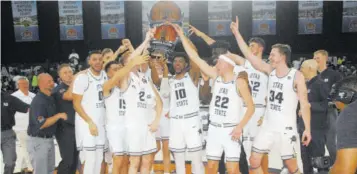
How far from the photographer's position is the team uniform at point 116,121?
15.5 feet

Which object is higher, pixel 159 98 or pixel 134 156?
pixel 159 98

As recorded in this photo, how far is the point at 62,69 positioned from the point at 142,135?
1.27 meters

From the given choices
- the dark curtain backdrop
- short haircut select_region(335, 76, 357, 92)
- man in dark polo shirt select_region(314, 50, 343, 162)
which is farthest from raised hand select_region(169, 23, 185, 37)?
the dark curtain backdrop

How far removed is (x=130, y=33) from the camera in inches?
590

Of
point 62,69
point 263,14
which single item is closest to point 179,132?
point 62,69

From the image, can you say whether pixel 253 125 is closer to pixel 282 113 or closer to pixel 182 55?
pixel 282 113

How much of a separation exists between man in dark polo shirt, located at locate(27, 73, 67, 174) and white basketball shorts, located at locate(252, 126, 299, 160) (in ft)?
7.48

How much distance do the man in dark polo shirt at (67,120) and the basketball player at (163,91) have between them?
1.08 metres

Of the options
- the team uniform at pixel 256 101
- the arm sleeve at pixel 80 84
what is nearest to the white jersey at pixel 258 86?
the team uniform at pixel 256 101

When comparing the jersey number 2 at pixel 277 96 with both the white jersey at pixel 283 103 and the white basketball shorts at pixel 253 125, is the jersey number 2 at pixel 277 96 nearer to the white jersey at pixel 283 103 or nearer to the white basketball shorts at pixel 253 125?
the white jersey at pixel 283 103

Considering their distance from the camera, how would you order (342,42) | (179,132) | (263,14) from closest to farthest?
(179,132) < (263,14) < (342,42)

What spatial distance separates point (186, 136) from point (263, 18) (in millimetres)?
9811

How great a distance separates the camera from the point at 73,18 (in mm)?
15258

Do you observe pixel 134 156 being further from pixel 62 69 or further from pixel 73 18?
pixel 73 18
